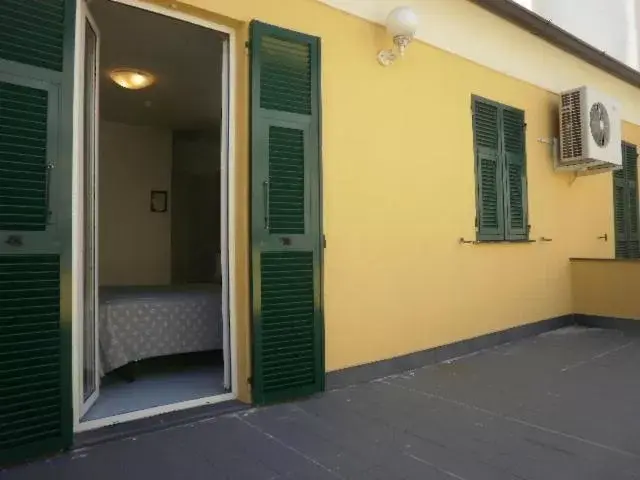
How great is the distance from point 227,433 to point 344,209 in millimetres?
1547

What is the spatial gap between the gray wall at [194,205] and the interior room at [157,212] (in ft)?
0.04

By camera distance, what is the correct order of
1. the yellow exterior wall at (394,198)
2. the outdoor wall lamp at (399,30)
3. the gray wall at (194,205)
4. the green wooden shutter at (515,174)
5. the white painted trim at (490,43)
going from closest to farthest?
the yellow exterior wall at (394,198), the outdoor wall lamp at (399,30), the white painted trim at (490,43), the green wooden shutter at (515,174), the gray wall at (194,205)

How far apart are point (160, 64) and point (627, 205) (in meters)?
6.30

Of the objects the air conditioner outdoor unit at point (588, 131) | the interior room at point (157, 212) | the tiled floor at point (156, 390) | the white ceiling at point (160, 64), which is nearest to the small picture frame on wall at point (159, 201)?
the interior room at point (157, 212)

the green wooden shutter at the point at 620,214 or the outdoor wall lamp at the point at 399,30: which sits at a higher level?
the outdoor wall lamp at the point at 399,30

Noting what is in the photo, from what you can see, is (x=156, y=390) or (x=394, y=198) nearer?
(x=156, y=390)

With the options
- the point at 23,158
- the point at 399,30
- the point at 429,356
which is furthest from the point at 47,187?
the point at 429,356

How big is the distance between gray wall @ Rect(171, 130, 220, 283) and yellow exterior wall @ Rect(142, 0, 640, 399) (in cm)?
281

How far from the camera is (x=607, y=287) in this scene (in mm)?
5211

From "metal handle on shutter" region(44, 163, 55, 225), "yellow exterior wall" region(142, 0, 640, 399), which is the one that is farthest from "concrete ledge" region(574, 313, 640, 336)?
"metal handle on shutter" region(44, 163, 55, 225)

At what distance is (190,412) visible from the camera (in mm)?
2549

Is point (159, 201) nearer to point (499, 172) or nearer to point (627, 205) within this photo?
point (499, 172)

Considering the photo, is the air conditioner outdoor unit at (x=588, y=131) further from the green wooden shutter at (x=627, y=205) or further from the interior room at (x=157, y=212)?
the interior room at (x=157, y=212)

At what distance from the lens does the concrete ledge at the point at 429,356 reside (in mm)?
3123
